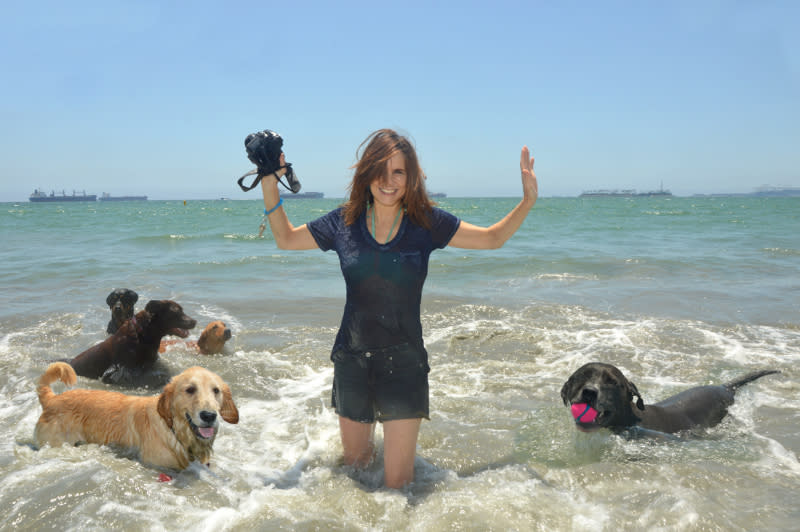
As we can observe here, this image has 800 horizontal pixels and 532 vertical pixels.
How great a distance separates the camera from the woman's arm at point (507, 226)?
3678 millimetres

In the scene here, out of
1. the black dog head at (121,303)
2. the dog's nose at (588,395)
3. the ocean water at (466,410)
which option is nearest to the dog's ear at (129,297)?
the black dog head at (121,303)

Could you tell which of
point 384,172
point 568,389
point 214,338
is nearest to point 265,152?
point 384,172

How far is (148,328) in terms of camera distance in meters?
6.98

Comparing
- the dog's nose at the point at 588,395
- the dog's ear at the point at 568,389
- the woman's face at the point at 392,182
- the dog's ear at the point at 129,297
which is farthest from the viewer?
the dog's ear at the point at 129,297

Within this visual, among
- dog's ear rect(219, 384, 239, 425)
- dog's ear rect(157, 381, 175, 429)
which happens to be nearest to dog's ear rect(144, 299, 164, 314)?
dog's ear rect(157, 381, 175, 429)

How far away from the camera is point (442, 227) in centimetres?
375

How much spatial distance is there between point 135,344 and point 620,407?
551cm

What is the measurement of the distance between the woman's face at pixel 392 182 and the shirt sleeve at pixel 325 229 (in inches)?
14.7

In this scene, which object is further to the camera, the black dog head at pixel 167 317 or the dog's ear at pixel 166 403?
the black dog head at pixel 167 317

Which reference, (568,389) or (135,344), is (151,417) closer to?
(135,344)

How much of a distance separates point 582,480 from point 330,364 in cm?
417

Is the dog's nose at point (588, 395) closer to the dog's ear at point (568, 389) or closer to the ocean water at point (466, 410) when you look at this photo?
the dog's ear at point (568, 389)

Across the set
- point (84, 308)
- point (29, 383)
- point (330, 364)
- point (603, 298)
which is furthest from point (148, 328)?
point (603, 298)

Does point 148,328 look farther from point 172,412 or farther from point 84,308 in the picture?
point 84,308
